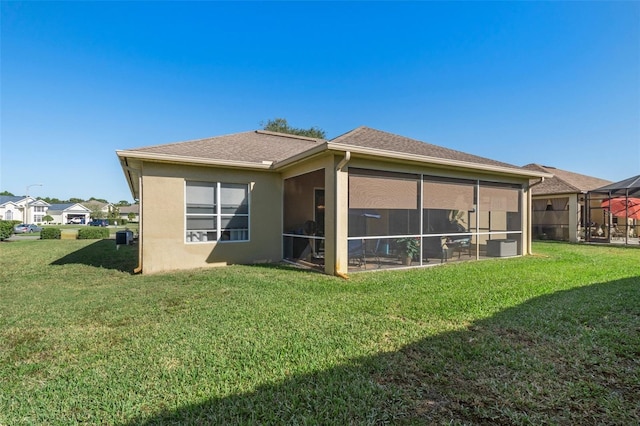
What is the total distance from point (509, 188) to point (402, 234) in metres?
5.13

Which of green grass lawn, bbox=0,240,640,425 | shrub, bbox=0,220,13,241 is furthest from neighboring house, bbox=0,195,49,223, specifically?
green grass lawn, bbox=0,240,640,425

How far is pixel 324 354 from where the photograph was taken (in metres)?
3.21

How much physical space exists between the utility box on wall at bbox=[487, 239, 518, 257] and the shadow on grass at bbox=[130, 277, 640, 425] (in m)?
6.87

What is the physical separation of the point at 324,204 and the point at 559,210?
1673 cm

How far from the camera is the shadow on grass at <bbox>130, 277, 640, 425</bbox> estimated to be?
2201mm

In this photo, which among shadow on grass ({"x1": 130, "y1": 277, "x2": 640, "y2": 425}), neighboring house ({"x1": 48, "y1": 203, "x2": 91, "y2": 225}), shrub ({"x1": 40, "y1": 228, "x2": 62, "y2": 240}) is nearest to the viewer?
shadow on grass ({"x1": 130, "y1": 277, "x2": 640, "y2": 425})

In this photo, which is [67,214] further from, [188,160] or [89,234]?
[188,160]

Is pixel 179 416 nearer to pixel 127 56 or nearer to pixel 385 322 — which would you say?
pixel 385 322

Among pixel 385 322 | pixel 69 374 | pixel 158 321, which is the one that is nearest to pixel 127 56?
pixel 158 321

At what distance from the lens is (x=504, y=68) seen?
12531mm

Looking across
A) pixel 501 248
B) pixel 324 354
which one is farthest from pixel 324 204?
pixel 501 248

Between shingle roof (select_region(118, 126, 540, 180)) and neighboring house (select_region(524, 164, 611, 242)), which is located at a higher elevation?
shingle roof (select_region(118, 126, 540, 180))


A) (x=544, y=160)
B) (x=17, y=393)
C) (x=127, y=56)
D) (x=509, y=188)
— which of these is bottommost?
(x=17, y=393)

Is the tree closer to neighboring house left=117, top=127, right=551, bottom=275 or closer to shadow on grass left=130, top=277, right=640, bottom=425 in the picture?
neighboring house left=117, top=127, right=551, bottom=275
